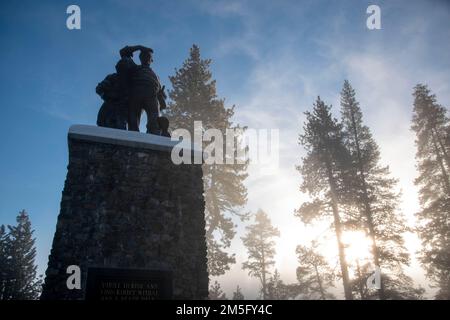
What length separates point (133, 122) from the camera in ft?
22.7

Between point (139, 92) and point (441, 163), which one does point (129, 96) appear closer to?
point (139, 92)

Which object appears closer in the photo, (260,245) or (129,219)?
(129,219)

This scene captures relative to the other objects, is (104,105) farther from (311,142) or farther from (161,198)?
(311,142)

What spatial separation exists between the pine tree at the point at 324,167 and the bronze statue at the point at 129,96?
16.1 metres

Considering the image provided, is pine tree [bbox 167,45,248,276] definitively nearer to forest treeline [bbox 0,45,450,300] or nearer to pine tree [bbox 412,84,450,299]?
forest treeline [bbox 0,45,450,300]

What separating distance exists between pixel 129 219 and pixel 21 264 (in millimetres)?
32383

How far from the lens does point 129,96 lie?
6.97 meters

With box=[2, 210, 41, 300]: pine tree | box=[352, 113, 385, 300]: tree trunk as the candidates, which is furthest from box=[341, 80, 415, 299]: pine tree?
box=[2, 210, 41, 300]: pine tree

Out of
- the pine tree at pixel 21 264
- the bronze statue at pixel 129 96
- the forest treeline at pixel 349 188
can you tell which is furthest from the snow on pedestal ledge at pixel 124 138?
the pine tree at pixel 21 264

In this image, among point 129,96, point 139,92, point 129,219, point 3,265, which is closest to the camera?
point 129,219

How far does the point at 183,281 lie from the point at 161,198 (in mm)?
1588

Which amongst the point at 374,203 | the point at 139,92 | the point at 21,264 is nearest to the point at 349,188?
the point at 374,203

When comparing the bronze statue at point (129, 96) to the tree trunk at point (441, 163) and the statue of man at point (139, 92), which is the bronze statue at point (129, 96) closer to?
the statue of man at point (139, 92)

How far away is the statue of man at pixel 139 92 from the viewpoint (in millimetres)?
6883
